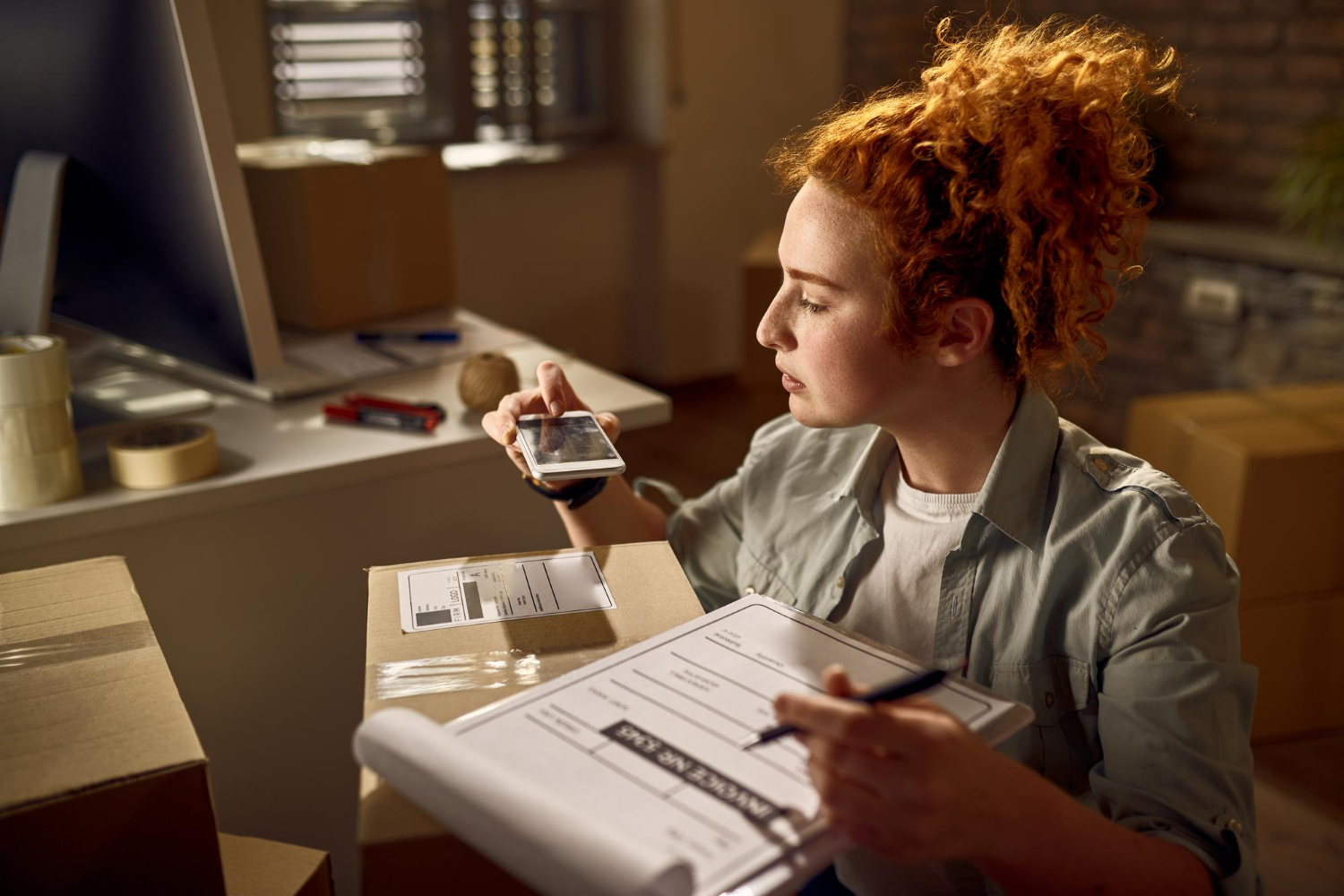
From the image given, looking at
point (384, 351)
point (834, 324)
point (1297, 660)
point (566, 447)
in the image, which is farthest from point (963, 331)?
point (1297, 660)

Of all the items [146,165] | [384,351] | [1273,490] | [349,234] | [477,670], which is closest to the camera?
[477,670]

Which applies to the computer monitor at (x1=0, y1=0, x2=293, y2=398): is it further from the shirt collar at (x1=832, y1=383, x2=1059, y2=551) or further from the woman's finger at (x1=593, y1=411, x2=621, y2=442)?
the shirt collar at (x1=832, y1=383, x2=1059, y2=551)

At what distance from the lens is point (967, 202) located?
2.62ft

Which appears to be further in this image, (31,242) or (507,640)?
(31,242)

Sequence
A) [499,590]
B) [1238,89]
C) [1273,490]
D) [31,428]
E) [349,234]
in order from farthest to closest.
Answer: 1. [1238,89]
2. [1273,490]
3. [349,234]
4. [31,428]
5. [499,590]

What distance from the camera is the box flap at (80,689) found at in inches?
23.9

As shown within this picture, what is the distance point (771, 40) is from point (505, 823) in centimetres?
370

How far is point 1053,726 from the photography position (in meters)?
0.82

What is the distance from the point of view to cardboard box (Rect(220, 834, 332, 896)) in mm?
861

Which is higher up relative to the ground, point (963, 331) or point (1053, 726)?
point (963, 331)

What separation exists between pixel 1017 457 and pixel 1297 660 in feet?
4.46

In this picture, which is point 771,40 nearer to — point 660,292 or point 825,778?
point 660,292

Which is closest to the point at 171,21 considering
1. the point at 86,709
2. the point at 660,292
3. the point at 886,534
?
the point at 86,709

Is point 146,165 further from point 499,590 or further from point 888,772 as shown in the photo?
point 888,772
